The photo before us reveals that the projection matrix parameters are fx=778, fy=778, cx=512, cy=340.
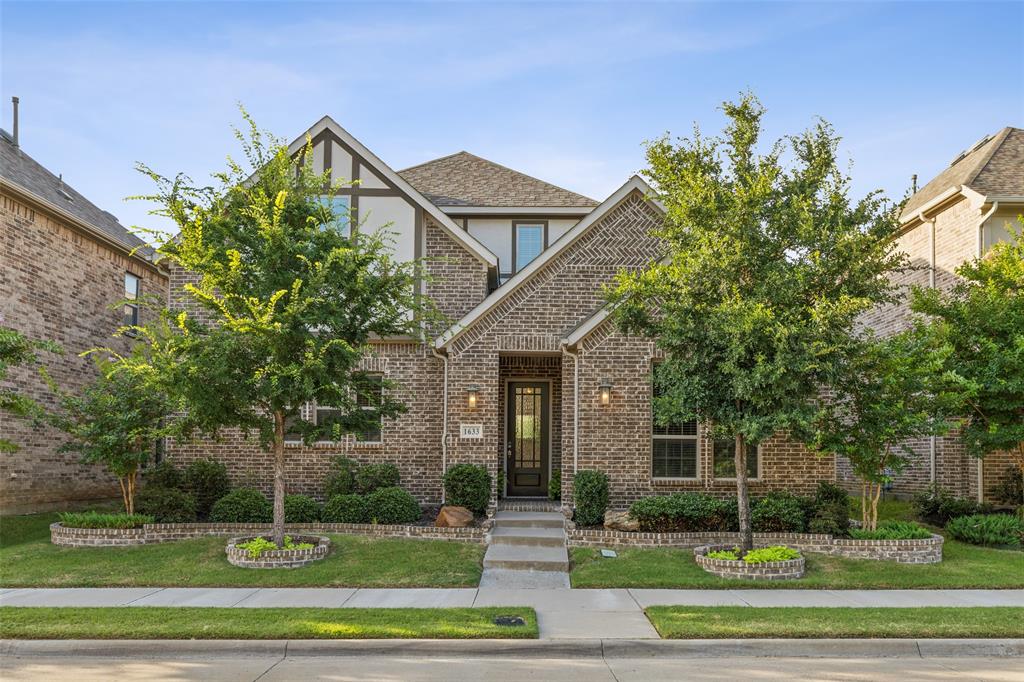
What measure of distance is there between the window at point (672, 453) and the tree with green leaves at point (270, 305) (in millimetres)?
5410

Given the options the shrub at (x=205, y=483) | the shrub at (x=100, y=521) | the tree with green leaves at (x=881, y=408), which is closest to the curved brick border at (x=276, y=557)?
the shrub at (x=100, y=521)

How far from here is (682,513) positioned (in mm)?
13250

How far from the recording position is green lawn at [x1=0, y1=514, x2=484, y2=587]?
1083 cm

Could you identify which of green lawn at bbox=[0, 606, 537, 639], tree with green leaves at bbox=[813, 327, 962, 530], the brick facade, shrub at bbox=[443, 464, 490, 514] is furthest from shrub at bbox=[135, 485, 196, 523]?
tree with green leaves at bbox=[813, 327, 962, 530]

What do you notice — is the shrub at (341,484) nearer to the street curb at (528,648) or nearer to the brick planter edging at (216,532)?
the brick planter edging at (216,532)

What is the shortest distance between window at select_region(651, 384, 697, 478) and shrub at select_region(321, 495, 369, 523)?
5.47 meters

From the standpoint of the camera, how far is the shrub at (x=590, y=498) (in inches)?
540

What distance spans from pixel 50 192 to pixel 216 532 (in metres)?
9.99

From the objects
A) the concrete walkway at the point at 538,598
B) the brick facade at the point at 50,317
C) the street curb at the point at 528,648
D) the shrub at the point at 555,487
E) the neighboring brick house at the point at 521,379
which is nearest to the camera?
the street curb at the point at 528,648

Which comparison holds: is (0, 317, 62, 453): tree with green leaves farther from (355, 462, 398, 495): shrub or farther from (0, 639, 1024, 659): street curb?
Answer: (355, 462, 398, 495): shrub

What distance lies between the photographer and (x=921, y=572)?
11312mm

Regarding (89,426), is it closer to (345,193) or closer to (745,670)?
(345,193)

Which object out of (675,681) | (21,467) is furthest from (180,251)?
(675,681)

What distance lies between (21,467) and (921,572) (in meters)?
16.9
